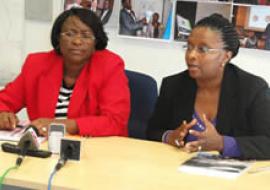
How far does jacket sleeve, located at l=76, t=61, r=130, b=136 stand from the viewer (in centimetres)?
226

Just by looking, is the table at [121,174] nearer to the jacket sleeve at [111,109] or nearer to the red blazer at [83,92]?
the jacket sleeve at [111,109]

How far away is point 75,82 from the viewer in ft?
8.15

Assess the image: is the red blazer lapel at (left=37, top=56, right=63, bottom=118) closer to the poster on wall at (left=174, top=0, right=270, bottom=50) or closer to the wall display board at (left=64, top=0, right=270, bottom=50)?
the wall display board at (left=64, top=0, right=270, bottom=50)

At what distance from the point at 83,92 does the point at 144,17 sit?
892mm

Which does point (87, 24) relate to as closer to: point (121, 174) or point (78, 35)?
point (78, 35)

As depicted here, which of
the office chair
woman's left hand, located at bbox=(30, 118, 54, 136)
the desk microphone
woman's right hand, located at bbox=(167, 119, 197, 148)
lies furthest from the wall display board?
the desk microphone

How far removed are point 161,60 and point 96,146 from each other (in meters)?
1.24

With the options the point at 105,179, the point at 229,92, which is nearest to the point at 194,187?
the point at 105,179

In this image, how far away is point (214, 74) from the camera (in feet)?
7.39

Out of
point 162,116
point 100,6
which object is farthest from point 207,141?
point 100,6

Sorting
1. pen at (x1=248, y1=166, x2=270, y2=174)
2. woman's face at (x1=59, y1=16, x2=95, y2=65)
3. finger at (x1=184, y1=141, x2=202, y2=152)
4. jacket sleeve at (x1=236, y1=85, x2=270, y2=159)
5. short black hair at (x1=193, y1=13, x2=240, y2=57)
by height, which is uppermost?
short black hair at (x1=193, y1=13, x2=240, y2=57)

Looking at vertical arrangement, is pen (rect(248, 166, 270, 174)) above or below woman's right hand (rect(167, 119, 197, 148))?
below

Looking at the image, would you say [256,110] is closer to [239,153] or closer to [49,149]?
[239,153]

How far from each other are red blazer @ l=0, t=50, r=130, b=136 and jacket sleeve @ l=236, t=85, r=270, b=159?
588 mm
